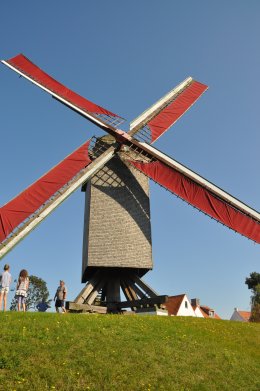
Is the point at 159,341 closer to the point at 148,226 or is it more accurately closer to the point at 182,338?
the point at 182,338

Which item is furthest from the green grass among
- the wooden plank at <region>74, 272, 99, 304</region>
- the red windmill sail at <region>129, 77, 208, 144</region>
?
the red windmill sail at <region>129, 77, 208, 144</region>

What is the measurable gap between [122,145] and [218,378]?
13672 mm

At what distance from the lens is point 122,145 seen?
21.7 meters

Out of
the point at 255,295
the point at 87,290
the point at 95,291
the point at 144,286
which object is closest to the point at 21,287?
the point at 87,290

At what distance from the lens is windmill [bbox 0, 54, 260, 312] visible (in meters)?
19.6

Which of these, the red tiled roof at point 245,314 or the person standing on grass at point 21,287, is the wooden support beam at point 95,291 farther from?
the red tiled roof at point 245,314

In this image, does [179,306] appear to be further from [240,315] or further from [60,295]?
[60,295]

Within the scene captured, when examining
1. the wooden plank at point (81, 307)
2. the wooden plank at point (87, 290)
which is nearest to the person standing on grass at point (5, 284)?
the wooden plank at point (81, 307)

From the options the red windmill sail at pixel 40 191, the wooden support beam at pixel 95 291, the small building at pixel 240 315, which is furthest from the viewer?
the small building at pixel 240 315

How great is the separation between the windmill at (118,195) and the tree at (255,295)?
2668cm

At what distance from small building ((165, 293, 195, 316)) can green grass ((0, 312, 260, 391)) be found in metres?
30.6

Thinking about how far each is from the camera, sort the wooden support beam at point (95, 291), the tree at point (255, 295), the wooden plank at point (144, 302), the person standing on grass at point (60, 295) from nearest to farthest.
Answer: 1. the person standing on grass at point (60, 295)
2. the wooden plank at point (144, 302)
3. the wooden support beam at point (95, 291)
4. the tree at point (255, 295)

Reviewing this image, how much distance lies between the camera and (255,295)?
51.8m

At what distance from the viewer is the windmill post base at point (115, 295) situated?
63.0 ft
